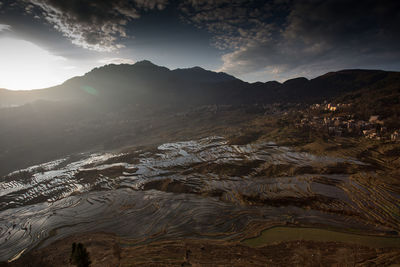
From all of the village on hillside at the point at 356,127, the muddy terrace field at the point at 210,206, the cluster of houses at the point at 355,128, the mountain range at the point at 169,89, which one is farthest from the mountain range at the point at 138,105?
the muddy terrace field at the point at 210,206

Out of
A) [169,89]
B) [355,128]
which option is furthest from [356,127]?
→ [169,89]

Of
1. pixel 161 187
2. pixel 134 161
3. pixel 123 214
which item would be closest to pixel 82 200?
pixel 123 214

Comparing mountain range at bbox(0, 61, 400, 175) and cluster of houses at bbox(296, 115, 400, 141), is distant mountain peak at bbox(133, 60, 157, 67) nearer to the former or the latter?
mountain range at bbox(0, 61, 400, 175)

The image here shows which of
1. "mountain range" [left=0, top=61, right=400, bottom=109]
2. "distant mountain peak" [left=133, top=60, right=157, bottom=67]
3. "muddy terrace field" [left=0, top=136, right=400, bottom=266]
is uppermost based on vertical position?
"distant mountain peak" [left=133, top=60, right=157, bottom=67]

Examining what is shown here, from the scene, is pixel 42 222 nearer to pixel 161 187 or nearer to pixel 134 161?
pixel 161 187

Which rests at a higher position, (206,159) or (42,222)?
(206,159)

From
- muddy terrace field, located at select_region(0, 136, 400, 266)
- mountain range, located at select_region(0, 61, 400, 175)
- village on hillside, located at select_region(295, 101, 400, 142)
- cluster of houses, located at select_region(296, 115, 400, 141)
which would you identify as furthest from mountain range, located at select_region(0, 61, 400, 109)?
muddy terrace field, located at select_region(0, 136, 400, 266)

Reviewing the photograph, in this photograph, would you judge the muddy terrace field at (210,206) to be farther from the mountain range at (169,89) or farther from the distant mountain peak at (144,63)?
the distant mountain peak at (144,63)

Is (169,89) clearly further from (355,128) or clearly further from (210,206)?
(210,206)

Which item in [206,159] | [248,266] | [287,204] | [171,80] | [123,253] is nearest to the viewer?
[248,266]
